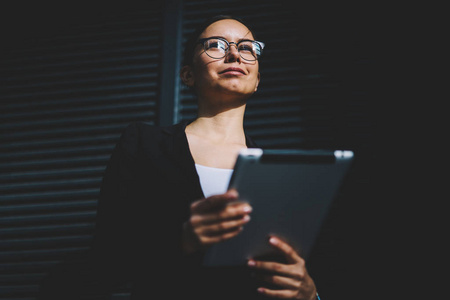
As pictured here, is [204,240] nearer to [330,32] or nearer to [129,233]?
[129,233]

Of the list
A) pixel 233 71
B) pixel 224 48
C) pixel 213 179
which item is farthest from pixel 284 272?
pixel 224 48

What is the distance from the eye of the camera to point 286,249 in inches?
46.6

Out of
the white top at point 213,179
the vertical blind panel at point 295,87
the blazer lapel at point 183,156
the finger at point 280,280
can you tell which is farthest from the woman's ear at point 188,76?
the finger at point 280,280

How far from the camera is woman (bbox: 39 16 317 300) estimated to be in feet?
3.86

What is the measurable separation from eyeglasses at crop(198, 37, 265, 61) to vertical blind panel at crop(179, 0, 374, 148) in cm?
84

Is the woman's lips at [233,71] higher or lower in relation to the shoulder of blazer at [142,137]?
higher

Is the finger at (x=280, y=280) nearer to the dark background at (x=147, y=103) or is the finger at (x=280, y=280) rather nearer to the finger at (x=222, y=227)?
the finger at (x=222, y=227)

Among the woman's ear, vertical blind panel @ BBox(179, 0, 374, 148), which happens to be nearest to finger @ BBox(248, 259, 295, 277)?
the woman's ear

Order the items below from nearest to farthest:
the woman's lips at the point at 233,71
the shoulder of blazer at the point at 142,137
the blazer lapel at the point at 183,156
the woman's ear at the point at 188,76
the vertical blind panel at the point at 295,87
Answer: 1. the blazer lapel at the point at 183,156
2. the shoulder of blazer at the point at 142,137
3. the woman's lips at the point at 233,71
4. the woman's ear at the point at 188,76
5. the vertical blind panel at the point at 295,87

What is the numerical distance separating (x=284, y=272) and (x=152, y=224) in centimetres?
52

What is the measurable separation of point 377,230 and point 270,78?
1.24 meters

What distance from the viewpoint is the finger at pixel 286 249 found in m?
1.17

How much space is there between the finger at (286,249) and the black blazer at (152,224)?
19 centimetres

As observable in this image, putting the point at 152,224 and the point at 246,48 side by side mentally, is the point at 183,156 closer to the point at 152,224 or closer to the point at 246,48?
the point at 152,224
